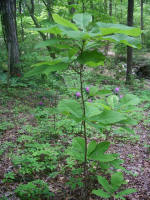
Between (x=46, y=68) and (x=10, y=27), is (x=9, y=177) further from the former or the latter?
(x=10, y=27)

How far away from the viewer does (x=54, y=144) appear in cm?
300

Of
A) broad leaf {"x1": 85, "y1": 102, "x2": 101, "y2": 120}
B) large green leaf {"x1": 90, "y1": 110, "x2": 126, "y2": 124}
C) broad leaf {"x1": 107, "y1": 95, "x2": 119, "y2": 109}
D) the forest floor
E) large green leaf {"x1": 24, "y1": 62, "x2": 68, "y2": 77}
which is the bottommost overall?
the forest floor

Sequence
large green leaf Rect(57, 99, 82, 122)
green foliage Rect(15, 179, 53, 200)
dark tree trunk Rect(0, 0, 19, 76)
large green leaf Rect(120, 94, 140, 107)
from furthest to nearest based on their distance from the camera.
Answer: dark tree trunk Rect(0, 0, 19, 76) → green foliage Rect(15, 179, 53, 200) → large green leaf Rect(120, 94, 140, 107) → large green leaf Rect(57, 99, 82, 122)

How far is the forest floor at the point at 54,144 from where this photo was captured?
2094 mm

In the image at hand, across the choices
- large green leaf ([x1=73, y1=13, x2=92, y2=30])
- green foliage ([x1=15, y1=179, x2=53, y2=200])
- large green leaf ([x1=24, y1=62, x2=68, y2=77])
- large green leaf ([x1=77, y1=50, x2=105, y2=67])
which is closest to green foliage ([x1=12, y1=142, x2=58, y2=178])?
green foliage ([x1=15, y1=179, x2=53, y2=200])

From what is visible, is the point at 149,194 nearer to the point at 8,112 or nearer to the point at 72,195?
the point at 72,195

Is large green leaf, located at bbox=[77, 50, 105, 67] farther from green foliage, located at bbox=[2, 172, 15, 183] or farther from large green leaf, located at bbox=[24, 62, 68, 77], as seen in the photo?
green foliage, located at bbox=[2, 172, 15, 183]

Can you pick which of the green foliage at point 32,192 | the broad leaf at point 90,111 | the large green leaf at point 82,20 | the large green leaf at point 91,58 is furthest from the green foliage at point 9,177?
the large green leaf at point 82,20

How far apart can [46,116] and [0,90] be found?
230 centimetres

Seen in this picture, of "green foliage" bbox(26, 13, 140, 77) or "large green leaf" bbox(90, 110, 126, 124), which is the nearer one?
"green foliage" bbox(26, 13, 140, 77)

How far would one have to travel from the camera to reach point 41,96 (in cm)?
551

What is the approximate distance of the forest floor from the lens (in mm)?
2094

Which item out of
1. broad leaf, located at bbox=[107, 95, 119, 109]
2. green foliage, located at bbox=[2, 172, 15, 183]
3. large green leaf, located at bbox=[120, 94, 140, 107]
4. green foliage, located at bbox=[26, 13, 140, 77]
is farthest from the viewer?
green foliage, located at bbox=[2, 172, 15, 183]

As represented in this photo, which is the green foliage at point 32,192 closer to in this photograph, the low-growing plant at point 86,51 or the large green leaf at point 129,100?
the low-growing plant at point 86,51
